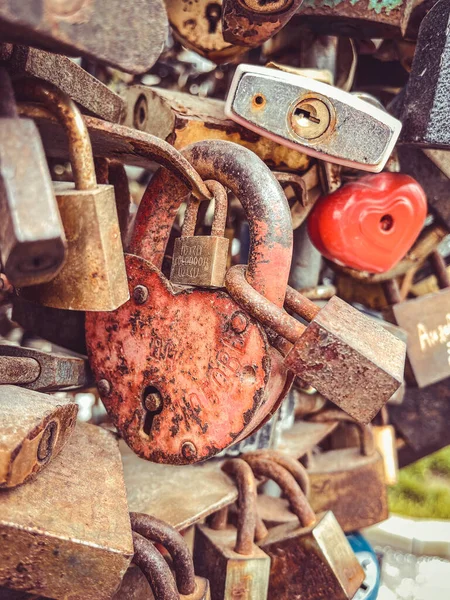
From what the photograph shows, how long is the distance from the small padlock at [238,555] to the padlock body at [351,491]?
285mm

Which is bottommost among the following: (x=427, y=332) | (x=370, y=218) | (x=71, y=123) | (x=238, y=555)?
(x=238, y=555)

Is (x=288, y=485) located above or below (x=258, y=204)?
below

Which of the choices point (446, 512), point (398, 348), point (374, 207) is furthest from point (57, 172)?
point (446, 512)

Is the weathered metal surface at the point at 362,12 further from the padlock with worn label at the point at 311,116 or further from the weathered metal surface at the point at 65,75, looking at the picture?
the weathered metal surface at the point at 65,75

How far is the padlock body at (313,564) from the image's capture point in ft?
2.53

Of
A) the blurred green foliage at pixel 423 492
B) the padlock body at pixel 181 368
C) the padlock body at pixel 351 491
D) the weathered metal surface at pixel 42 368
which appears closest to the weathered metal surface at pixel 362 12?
the padlock body at pixel 181 368

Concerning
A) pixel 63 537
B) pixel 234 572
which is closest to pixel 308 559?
pixel 234 572

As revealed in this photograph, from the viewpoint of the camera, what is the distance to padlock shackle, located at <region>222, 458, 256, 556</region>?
784 mm

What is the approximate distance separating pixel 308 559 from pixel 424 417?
65 cm

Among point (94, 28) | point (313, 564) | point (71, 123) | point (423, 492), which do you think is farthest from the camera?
point (423, 492)

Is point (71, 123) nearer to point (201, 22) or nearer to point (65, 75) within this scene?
point (65, 75)

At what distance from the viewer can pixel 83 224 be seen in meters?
0.47

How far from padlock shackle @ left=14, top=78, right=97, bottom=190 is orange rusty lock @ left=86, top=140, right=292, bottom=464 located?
18cm

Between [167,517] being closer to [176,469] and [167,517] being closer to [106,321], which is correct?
[176,469]
